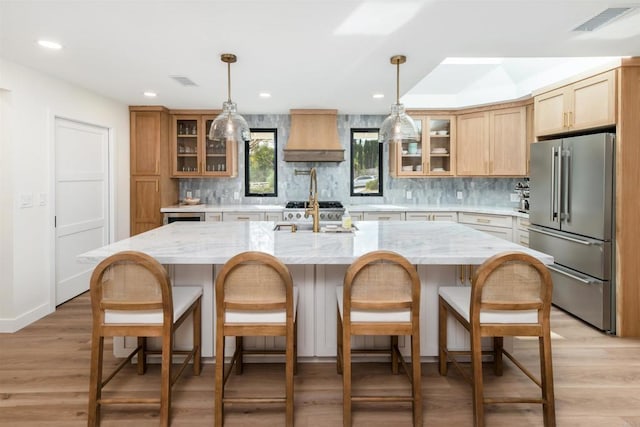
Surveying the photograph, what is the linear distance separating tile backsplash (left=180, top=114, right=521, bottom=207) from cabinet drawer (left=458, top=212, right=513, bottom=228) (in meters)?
0.70

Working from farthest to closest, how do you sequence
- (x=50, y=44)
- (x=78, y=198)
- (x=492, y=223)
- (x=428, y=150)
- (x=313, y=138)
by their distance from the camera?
1. (x=428, y=150)
2. (x=313, y=138)
3. (x=492, y=223)
4. (x=78, y=198)
5. (x=50, y=44)

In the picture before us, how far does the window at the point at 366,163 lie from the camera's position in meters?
6.07

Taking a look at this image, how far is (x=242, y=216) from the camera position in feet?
17.9

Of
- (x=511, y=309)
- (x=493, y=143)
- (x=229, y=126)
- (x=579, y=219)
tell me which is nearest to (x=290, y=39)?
(x=229, y=126)

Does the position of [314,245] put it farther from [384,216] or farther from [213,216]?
[213,216]

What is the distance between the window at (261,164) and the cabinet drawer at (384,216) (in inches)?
59.7

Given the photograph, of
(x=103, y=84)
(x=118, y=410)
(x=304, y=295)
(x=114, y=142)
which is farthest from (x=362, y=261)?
(x=114, y=142)

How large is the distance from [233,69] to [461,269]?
2670mm

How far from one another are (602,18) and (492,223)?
2.82 meters

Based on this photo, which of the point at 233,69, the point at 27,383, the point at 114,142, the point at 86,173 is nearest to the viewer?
the point at 27,383

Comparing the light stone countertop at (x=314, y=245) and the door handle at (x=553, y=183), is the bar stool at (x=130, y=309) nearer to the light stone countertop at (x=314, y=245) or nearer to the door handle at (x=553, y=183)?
the light stone countertop at (x=314, y=245)

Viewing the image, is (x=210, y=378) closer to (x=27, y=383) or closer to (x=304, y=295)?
(x=304, y=295)

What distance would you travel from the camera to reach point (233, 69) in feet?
12.2

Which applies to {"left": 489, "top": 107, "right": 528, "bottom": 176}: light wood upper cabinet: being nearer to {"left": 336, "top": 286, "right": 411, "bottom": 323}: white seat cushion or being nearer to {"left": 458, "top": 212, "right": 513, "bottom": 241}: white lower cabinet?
{"left": 458, "top": 212, "right": 513, "bottom": 241}: white lower cabinet
